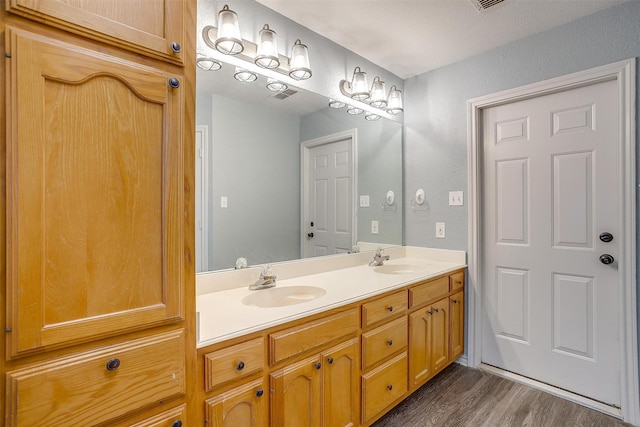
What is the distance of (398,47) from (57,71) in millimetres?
2106

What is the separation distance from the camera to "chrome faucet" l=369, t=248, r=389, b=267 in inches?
92.7

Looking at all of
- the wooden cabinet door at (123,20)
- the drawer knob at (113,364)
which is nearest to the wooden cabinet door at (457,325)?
the drawer knob at (113,364)

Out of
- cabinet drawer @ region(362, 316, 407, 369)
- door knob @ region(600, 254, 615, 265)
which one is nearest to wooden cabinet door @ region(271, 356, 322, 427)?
cabinet drawer @ region(362, 316, 407, 369)

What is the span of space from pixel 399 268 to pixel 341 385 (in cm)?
114

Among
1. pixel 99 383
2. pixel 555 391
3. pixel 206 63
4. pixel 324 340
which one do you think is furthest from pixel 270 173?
pixel 555 391

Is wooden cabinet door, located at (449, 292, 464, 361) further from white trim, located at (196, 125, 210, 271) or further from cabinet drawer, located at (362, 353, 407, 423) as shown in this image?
white trim, located at (196, 125, 210, 271)

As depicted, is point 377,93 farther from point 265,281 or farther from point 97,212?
point 97,212

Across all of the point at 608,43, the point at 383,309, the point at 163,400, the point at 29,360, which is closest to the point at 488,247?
the point at 383,309

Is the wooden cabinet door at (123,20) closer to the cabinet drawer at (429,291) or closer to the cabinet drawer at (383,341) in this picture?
the cabinet drawer at (383,341)

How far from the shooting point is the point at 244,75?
1708 millimetres

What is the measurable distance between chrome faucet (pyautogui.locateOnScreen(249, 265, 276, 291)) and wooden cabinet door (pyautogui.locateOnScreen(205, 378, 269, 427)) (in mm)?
539

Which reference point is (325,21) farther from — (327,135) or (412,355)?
(412,355)

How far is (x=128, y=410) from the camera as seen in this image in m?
0.87

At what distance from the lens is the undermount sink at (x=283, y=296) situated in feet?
5.18
